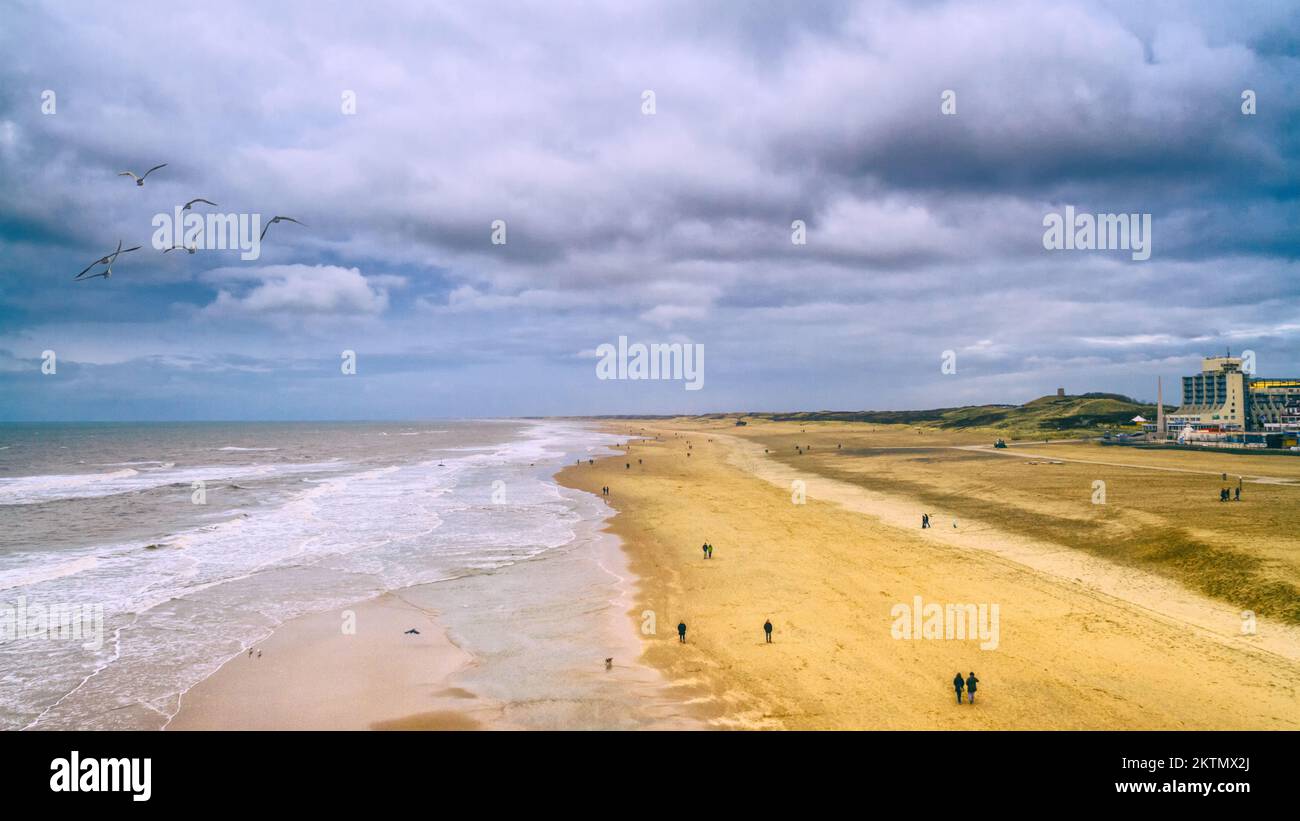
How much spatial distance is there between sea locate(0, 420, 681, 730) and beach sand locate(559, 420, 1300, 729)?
3529 mm

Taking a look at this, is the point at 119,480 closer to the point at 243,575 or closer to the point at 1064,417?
the point at 243,575

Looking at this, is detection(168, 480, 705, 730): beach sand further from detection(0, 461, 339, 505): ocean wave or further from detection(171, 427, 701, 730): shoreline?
detection(0, 461, 339, 505): ocean wave

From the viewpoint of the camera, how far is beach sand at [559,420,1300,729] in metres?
14.8

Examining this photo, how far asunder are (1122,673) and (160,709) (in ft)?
81.3

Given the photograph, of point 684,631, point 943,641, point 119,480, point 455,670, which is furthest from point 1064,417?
point 119,480

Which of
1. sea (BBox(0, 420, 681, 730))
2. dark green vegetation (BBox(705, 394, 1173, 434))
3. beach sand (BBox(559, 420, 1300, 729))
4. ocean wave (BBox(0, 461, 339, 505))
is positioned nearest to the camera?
beach sand (BBox(559, 420, 1300, 729))

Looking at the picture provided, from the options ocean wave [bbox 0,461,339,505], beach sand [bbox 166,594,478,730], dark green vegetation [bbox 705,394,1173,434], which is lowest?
beach sand [bbox 166,594,478,730]

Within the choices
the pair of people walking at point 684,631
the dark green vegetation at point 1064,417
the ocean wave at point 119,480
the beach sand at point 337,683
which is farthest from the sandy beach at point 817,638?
the dark green vegetation at point 1064,417

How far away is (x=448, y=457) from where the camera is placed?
299 feet

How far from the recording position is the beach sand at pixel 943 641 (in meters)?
14.8

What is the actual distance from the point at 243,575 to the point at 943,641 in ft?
93.5

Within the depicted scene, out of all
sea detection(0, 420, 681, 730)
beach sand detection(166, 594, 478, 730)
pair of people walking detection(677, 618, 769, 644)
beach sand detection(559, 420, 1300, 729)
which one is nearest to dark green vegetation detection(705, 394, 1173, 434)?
beach sand detection(559, 420, 1300, 729)

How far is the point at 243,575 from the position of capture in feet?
90.3
